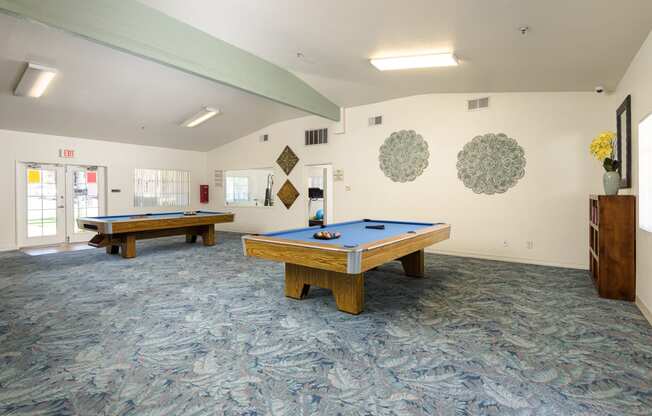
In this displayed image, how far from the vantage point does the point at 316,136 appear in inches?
316

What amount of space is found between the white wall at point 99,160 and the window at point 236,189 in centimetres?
91

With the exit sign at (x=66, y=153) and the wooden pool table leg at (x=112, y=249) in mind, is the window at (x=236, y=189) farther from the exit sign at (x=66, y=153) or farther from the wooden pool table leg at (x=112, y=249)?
the wooden pool table leg at (x=112, y=249)

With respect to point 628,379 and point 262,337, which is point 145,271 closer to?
point 262,337

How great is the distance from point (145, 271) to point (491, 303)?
447 centimetres

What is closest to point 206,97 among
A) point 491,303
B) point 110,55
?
point 110,55

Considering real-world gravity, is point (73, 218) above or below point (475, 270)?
above

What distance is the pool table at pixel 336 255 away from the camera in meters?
2.77

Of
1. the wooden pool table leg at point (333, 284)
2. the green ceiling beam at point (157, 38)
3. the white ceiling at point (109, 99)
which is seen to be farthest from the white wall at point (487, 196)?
the wooden pool table leg at point (333, 284)

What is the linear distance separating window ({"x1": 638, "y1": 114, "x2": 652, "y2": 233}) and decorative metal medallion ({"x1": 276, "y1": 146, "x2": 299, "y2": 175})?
6.29m

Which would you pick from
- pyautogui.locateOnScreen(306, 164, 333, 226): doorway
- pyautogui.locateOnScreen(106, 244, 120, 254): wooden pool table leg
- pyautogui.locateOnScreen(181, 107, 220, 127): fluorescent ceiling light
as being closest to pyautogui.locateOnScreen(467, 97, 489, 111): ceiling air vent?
pyautogui.locateOnScreen(306, 164, 333, 226): doorway

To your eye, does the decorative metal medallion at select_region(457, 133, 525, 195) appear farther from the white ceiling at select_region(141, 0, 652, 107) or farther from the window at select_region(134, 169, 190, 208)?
the window at select_region(134, 169, 190, 208)

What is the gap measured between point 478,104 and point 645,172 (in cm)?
302

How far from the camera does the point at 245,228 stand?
9.57 metres

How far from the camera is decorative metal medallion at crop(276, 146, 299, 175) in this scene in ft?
27.6
